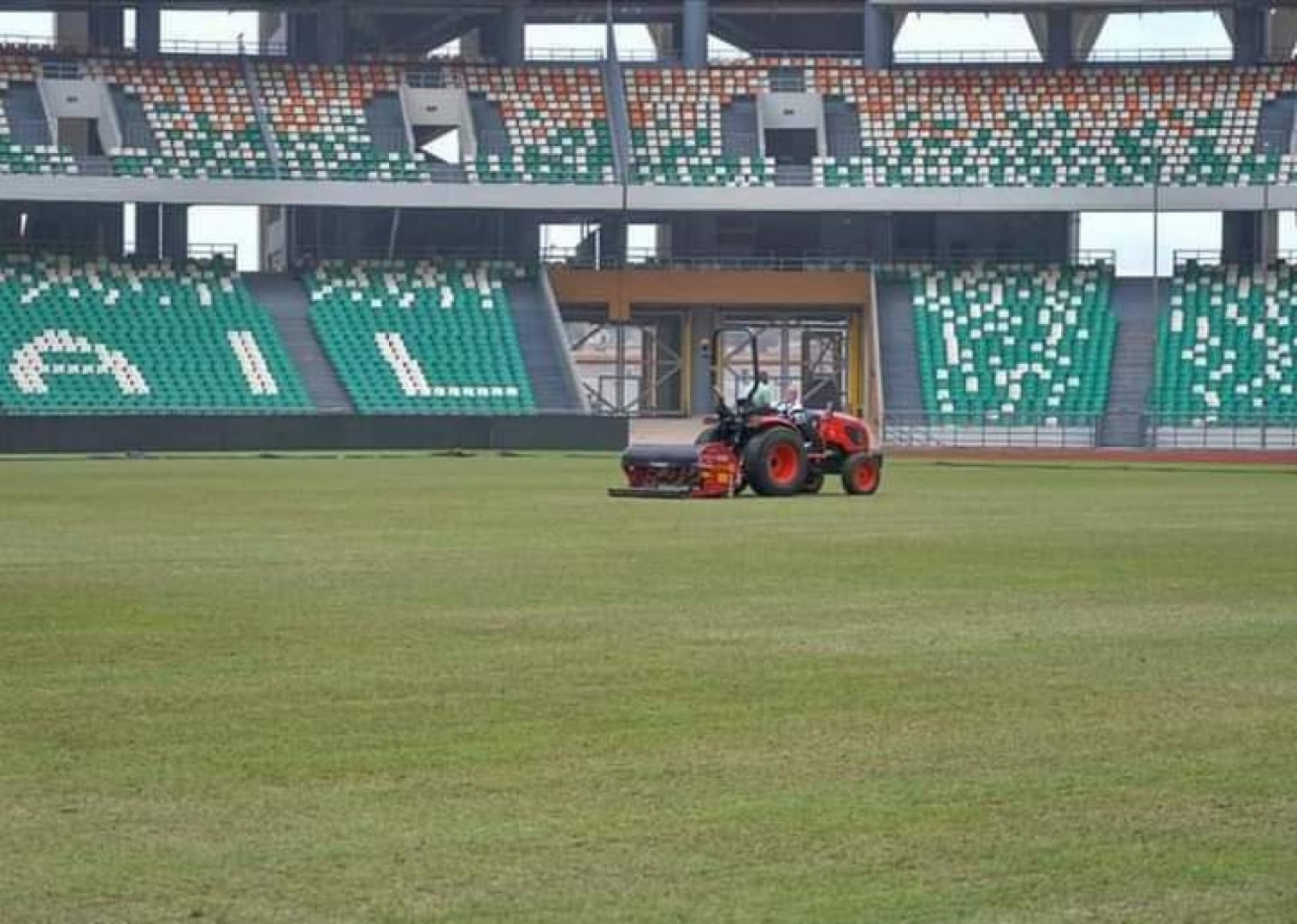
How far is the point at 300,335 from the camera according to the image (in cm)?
8031

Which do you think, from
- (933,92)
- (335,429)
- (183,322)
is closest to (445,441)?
(335,429)

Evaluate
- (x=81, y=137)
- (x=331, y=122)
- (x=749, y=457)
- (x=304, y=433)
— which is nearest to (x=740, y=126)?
(x=331, y=122)

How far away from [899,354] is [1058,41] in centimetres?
1349

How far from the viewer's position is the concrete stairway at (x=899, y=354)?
264ft

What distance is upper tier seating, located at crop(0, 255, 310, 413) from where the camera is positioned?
7469 cm

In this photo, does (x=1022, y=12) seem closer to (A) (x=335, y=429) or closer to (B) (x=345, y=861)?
(A) (x=335, y=429)

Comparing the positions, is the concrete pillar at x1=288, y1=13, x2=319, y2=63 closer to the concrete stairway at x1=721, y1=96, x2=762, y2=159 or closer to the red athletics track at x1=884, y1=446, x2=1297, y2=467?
the concrete stairway at x1=721, y1=96, x2=762, y2=159

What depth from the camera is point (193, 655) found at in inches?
603

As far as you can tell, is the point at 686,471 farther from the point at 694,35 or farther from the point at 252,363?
the point at 694,35

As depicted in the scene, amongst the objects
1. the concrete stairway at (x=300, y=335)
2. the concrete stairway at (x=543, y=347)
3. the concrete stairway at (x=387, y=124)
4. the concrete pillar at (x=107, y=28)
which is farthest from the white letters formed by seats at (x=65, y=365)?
the concrete pillar at (x=107, y=28)

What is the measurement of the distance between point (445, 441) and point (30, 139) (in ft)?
67.3

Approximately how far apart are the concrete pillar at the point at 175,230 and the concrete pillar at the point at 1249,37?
32528 mm

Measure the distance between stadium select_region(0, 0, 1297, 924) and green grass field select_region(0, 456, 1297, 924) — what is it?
5 cm

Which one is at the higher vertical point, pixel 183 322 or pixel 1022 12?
pixel 1022 12
